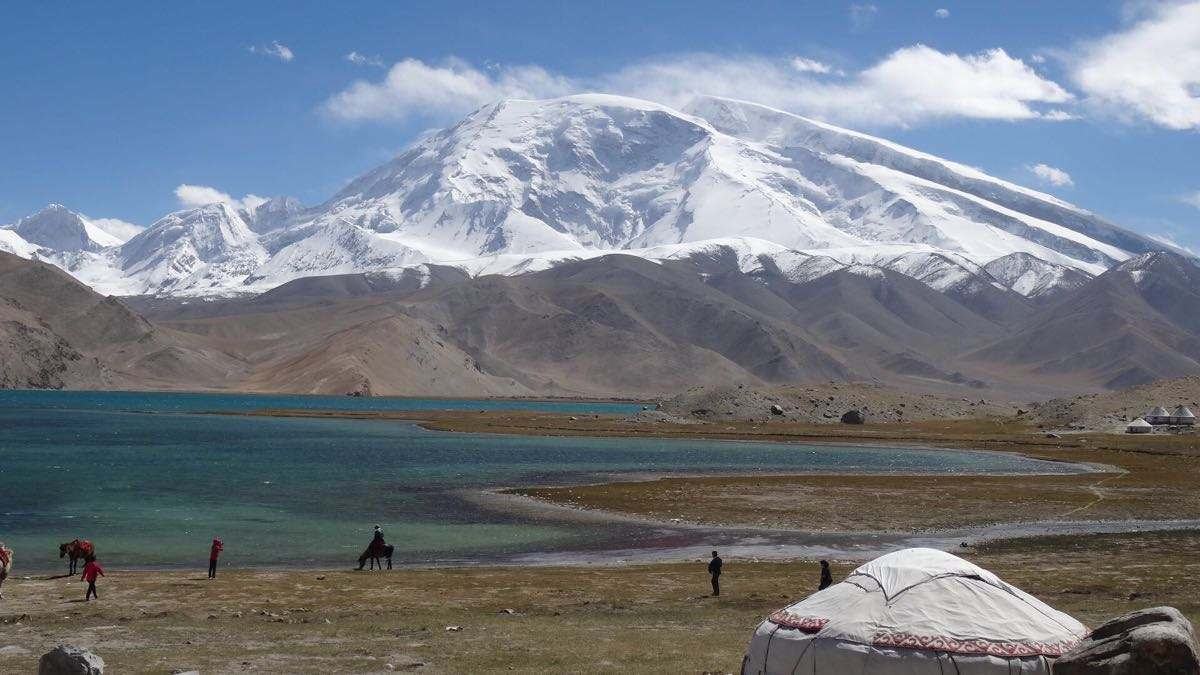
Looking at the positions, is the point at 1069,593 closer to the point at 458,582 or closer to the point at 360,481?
the point at 458,582

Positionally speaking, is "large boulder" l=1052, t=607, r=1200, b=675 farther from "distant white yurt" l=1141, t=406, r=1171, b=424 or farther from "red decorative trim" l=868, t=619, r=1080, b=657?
"distant white yurt" l=1141, t=406, r=1171, b=424

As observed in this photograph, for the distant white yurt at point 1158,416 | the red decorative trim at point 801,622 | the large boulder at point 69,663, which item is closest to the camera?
the large boulder at point 69,663

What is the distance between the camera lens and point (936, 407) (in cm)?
19962

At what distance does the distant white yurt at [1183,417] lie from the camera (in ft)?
488

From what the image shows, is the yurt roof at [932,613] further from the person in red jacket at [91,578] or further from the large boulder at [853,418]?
the large boulder at [853,418]

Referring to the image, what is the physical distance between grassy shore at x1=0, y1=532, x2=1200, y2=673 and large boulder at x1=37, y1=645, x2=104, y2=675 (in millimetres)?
3167

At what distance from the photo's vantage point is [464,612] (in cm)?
3142

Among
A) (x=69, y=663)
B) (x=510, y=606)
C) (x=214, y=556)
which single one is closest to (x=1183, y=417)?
(x=510, y=606)

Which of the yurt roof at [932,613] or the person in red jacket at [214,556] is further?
the person in red jacket at [214,556]

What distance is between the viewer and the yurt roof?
20094 mm

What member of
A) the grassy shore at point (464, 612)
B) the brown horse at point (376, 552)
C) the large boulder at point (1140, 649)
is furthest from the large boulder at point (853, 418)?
the large boulder at point (1140, 649)

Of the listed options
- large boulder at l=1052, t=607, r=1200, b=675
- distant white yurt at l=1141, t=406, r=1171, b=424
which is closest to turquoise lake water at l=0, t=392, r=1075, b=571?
large boulder at l=1052, t=607, r=1200, b=675

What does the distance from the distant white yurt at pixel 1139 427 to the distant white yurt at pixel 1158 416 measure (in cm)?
226

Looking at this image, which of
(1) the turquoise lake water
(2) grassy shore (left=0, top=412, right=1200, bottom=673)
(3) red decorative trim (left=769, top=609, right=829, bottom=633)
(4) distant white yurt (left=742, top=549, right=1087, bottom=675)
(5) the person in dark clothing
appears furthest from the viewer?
(1) the turquoise lake water
